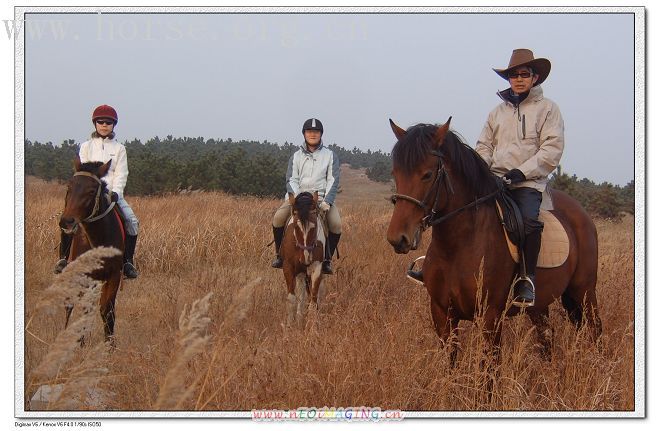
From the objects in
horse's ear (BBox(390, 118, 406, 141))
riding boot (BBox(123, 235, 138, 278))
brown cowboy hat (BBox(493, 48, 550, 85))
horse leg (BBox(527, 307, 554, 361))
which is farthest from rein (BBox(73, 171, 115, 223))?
horse leg (BBox(527, 307, 554, 361))

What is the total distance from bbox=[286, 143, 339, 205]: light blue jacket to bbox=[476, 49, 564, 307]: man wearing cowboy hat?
9.88ft

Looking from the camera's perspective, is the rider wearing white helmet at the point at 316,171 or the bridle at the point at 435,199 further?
the rider wearing white helmet at the point at 316,171

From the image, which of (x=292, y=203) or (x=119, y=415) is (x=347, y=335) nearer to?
(x=119, y=415)

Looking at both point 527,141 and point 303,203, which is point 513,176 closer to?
point 527,141

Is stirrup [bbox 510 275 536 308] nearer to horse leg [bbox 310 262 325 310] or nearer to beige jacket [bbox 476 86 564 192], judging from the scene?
beige jacket [bbox 476 86 564 192]

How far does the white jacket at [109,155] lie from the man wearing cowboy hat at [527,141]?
12.9 feet

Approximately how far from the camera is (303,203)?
7270mm

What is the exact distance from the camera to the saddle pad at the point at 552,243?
491 cm

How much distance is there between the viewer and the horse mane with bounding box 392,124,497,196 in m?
3.96

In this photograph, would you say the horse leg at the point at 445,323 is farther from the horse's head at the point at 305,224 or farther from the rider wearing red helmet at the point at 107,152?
the rider wearing red helmet at the point at 107,152

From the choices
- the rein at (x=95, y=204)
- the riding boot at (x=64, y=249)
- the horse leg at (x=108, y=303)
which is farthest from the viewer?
the riding boot at (x=64, y=249)

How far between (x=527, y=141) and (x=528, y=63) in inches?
27.8

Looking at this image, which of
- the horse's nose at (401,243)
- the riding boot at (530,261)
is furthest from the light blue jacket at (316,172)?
the horse's nose at (401,243)
